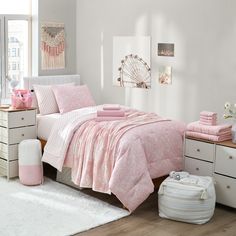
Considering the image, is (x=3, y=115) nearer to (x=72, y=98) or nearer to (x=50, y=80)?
(x=72, y=98)

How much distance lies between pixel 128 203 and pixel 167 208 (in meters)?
0.33

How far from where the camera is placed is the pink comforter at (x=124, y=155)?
4.19 m

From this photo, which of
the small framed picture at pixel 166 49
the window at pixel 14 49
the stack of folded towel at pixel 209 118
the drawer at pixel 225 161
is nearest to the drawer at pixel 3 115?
the window at pixel 14 49

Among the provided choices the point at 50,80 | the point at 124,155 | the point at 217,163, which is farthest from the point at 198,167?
the point at 50,80

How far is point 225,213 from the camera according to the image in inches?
170

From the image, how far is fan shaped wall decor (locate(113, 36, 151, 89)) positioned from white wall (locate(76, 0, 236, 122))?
8 centimetres

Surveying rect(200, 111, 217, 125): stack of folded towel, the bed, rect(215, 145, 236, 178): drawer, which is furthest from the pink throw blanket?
rect(215, 145, 236, 178): drawer

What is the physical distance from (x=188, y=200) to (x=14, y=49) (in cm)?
315

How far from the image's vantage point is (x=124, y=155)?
421cm

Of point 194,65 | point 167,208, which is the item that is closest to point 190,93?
point 194,65

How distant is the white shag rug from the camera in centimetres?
386

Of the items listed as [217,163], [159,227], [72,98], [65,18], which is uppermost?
[65,18]

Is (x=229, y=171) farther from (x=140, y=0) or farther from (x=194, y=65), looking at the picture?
(x=140, y=0)

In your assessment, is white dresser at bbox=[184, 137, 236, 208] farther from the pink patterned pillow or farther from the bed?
the pink patterned pillow
